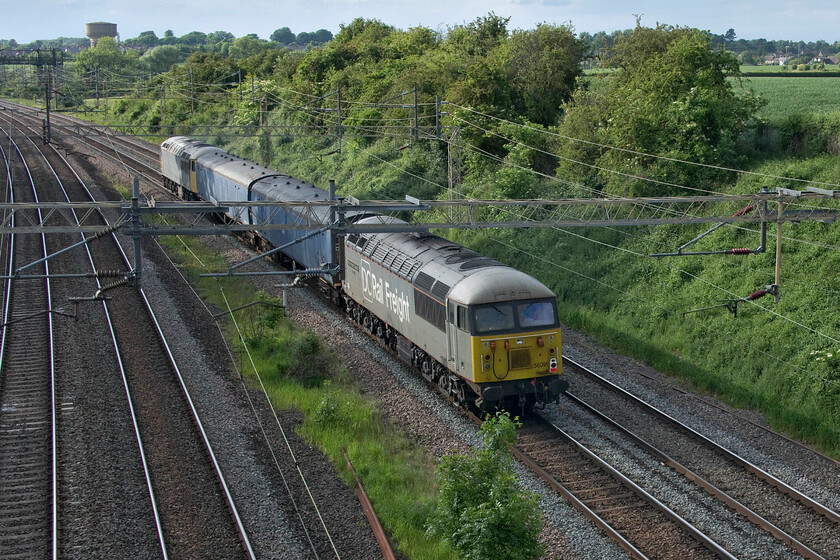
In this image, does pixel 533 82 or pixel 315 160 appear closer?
pixel 533 82

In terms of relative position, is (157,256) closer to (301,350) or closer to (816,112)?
(301,350)

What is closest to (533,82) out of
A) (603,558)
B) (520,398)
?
(520,398)

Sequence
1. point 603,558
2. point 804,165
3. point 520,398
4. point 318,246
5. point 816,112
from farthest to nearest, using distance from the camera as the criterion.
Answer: point 816,112
point 804,165
point 318,246
point 520,398
point 603,558

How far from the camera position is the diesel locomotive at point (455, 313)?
19.1 meters

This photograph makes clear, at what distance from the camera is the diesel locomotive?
19.1 meters

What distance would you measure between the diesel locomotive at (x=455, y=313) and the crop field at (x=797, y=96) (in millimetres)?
→ 19748

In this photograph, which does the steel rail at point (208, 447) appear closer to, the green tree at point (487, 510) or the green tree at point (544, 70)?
the green tree at point (487, 510)

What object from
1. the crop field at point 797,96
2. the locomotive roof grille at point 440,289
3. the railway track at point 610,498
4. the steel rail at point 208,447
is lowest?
the railway track at point 610,498

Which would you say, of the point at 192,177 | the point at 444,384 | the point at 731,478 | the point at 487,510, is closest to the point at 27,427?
the point at 444,384

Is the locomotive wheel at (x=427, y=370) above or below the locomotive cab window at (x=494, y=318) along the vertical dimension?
below

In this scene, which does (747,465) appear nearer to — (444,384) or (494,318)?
(494,318)

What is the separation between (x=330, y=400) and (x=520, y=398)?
174 inches

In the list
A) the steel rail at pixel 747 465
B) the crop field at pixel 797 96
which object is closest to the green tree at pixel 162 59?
the crop field at pixel 797 96

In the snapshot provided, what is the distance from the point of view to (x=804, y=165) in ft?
103
